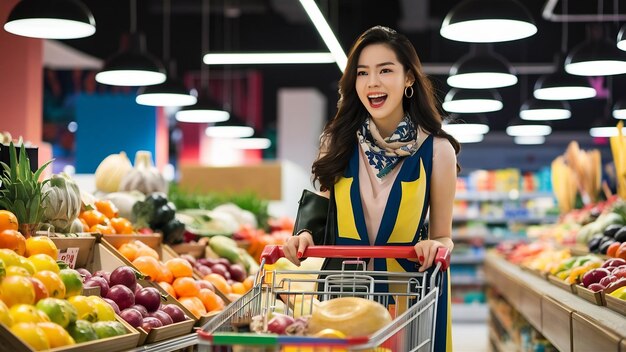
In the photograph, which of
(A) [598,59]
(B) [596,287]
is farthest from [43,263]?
(A) [598,59]

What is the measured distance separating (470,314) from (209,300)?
40.2 feet

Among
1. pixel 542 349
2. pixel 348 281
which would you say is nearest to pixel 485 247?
pixel 542 349

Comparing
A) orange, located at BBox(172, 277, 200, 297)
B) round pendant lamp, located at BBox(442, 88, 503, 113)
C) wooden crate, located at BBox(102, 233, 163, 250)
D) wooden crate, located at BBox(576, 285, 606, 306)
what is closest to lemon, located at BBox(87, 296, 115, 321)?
orange, located at BBox(172, 277, 200, 297)

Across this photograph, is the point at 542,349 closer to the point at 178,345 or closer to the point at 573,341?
the point at 573,341

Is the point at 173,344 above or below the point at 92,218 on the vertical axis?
below

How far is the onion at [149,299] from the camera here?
10.7ft

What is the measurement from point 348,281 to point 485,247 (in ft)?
47.1

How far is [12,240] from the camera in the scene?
284cm

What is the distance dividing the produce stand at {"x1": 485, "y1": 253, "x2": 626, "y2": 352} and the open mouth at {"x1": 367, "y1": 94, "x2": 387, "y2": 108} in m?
1.06

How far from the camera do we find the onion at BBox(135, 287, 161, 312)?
128 inches

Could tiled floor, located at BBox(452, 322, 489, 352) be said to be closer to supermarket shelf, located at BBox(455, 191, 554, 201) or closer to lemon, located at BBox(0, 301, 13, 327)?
supermarket shelf, located at BBox(455, 191, 554, 201)

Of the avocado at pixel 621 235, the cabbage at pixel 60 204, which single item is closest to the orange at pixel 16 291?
the cabbage at pixel 60 204

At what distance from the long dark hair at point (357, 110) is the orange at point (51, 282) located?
92cm

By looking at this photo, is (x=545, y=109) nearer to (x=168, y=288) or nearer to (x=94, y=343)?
(x=168, y=288)
